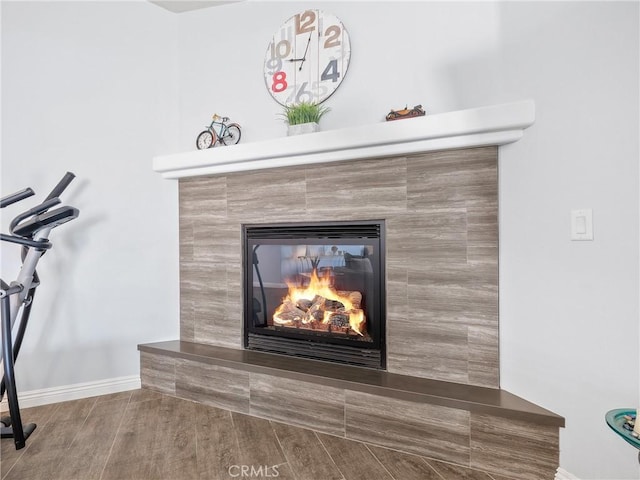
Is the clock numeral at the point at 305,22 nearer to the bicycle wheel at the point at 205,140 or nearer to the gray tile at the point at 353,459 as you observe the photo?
the bicycle wheel at the point at 205,140

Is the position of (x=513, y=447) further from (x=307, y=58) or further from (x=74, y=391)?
(x=74, y=391)

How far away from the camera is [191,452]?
1.79 m

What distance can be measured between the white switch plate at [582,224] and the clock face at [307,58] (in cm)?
146

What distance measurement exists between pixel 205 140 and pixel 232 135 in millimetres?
191

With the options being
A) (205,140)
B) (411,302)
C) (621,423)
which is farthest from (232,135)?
(621,423)

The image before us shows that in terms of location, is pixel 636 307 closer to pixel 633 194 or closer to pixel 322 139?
pixel 633 194

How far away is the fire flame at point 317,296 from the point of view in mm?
2180

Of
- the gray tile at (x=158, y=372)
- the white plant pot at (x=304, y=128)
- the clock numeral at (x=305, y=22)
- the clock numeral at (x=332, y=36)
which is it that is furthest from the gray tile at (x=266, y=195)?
the gray tile at (x=158, y=372)

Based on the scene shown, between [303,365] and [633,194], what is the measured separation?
1.63 metres

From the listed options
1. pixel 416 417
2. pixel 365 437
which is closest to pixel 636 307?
pixel 416 417

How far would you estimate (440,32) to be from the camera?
2004mm

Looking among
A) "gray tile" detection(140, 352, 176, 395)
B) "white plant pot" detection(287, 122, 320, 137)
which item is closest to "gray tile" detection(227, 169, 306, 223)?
"white plant pot" detection(287, 122, 320, 137)

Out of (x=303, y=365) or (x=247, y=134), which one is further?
(x=247, y=134)

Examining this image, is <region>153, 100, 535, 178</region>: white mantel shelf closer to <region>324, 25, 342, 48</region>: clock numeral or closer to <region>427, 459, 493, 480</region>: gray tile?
<region>324, 25, 342, 48</region>: clock numeral
